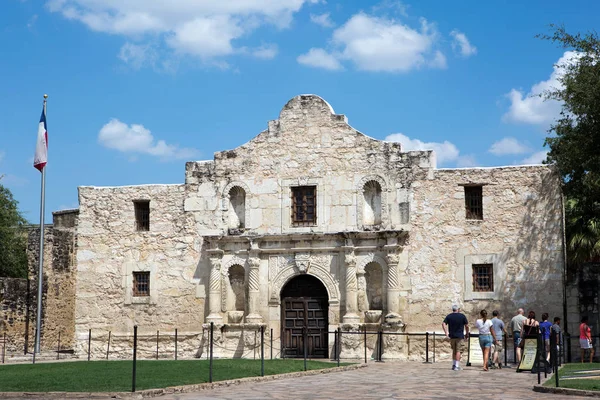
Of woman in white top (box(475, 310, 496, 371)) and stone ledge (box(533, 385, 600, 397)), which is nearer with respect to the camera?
stone ledge (box(533, 385, 600, 397))

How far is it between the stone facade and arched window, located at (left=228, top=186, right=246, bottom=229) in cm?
4

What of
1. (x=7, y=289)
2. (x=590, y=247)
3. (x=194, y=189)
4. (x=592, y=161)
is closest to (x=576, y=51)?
(x=592, y=161)

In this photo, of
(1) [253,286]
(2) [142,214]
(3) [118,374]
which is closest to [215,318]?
(1) [253,286]

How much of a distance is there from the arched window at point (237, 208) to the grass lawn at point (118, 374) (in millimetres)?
6341

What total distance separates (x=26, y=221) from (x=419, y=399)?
31940 millimetres

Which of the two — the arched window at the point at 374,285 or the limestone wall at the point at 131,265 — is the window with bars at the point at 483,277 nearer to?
the arched window at the point at 374,285

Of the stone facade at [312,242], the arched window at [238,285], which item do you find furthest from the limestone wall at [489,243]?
the arched window at [238,285]

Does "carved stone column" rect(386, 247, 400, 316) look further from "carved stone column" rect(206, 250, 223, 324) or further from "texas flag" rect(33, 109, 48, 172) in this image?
"texas flag" rect(33, 109, 48, 172)

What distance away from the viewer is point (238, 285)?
2598cm

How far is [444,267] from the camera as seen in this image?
2409 cm

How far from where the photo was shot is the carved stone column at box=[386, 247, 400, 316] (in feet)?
78.9

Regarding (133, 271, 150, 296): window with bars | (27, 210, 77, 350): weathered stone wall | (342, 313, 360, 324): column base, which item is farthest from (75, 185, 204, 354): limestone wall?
(342, 313, 360, 324): column base

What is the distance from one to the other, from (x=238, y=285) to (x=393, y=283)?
4846mm

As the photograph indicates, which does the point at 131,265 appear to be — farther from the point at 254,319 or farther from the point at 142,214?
the point at 254,319
